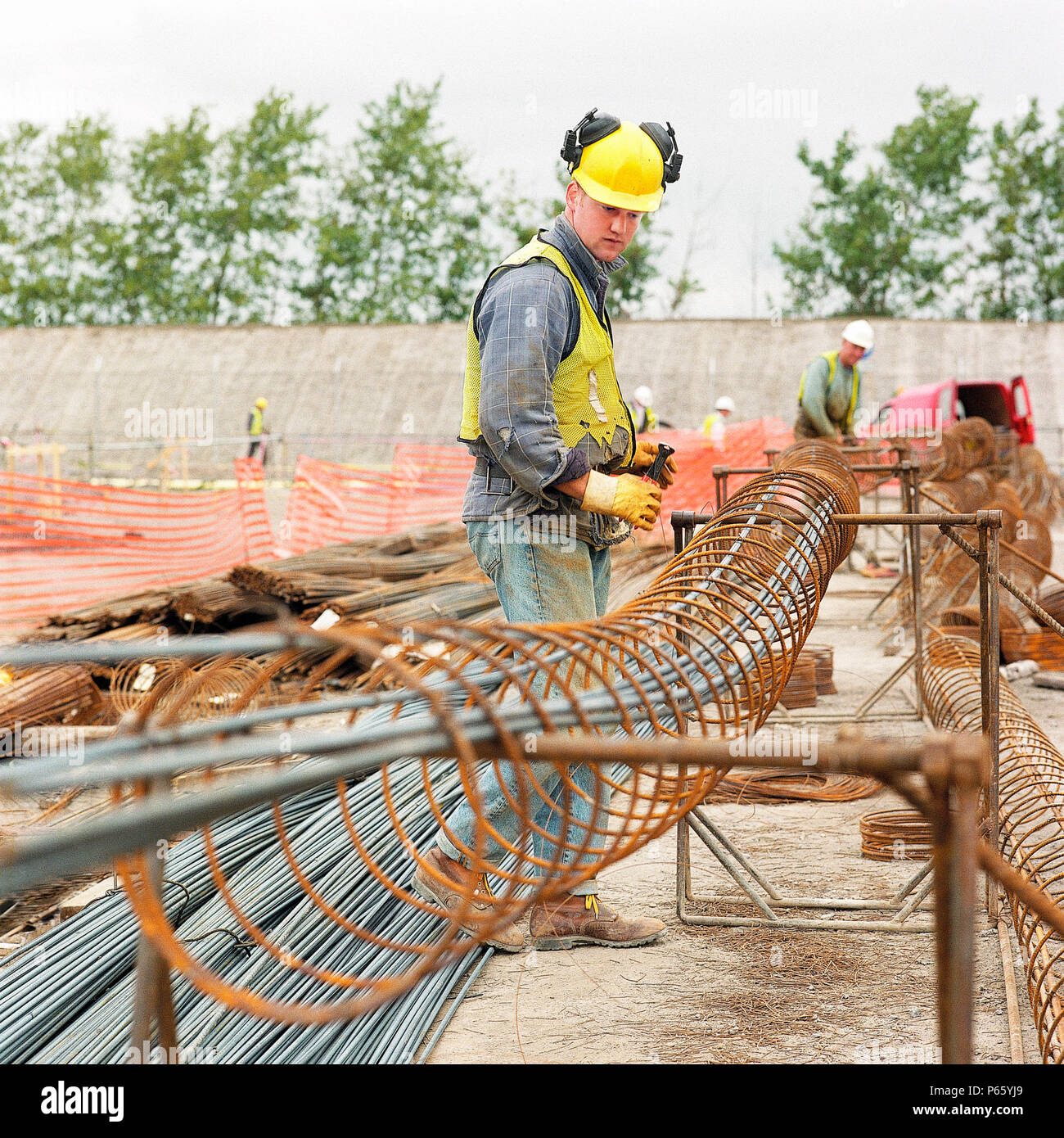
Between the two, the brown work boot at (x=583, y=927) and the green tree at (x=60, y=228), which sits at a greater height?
the green tree at (x=60, y=228)

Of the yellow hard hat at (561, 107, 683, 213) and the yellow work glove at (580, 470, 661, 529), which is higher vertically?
the yellow hard hat at (561, 107, 683, 213)

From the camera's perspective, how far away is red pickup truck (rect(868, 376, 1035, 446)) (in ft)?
56.1

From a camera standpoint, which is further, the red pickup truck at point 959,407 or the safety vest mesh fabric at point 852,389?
the red pickup truck at point 959,407

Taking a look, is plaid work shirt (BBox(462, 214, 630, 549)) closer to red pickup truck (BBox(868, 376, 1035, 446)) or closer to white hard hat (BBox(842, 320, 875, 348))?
white hard hat (BBox(842, 320, 875, 348))

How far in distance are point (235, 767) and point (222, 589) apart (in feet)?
10.5

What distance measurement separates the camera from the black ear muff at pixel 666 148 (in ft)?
12.5

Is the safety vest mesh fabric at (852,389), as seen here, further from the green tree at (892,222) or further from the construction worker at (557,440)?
the green tree at (892,222)

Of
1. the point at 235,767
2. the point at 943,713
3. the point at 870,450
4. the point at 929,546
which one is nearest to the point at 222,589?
the point at 235,767

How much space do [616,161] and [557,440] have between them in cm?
86

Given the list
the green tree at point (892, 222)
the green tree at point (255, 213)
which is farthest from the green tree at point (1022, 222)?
the green tree at point (255, 213)

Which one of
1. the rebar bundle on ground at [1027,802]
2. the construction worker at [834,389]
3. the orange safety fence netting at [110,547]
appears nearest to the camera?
the rebar bundle on ground at [1027,802]

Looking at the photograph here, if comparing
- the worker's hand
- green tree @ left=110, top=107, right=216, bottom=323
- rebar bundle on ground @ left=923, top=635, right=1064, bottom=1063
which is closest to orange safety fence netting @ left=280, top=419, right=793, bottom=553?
rebar bundle on ground @ left=923, top=635, right=1064, bottom=1063

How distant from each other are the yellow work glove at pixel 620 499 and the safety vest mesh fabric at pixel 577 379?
25cm

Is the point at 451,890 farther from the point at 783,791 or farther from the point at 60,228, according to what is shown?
the point at 60,228
